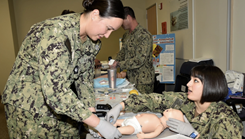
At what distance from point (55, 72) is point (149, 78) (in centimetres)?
173

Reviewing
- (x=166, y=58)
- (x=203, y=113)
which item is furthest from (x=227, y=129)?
(x=166, y=58)

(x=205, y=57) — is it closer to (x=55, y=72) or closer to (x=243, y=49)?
(x=243, y=49)

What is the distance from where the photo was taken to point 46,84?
0.83 meters

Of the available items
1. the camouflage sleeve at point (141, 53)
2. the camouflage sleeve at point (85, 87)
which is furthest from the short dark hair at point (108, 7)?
the camouflage sleeve at point (141, 53)

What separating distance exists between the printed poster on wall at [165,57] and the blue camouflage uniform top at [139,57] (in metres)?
1.24

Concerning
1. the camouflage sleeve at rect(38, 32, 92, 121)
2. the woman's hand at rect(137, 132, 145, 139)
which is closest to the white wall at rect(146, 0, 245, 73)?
the woman's hand at rect(137, 132, 145, 139)

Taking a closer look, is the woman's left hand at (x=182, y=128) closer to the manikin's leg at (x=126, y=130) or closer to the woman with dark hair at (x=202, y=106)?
the woman with dark hair at (x=202, y=106)

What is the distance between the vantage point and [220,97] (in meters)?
1.08

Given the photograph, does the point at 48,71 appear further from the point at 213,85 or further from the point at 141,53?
the point at 141,53

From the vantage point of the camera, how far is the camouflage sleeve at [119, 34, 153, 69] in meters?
2.25

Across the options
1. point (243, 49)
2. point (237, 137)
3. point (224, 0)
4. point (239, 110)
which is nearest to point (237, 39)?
point (243, 49)

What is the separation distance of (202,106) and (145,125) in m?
0.41

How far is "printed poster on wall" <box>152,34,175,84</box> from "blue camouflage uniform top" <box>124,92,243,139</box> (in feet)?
7.55

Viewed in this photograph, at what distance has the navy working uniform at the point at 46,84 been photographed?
0.83m
